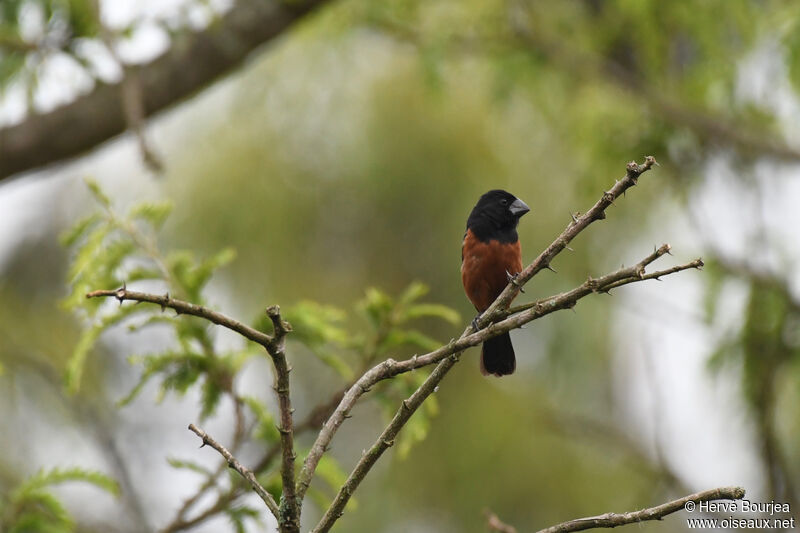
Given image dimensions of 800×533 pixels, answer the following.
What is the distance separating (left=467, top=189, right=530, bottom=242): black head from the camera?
4066 millimetres

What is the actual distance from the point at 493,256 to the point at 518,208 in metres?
0.23

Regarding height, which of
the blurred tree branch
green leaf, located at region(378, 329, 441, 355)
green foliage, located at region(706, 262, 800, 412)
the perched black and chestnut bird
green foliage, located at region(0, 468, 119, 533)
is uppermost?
the blurred tree branch

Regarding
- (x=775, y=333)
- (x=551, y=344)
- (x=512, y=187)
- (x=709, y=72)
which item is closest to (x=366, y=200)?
(x=512, y=187)

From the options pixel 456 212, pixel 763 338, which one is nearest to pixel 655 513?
pixel 763 338

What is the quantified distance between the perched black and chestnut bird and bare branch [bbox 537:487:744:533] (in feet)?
5.94

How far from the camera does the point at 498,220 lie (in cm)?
410

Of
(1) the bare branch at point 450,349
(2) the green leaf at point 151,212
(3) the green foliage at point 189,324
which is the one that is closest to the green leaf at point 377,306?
(3) the green foliage at point 189,324

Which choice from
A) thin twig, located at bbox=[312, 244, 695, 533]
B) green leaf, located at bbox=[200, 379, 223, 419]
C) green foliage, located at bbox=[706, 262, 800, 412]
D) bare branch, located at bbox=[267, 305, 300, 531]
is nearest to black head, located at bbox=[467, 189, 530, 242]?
green leaf, located at bbox=[200, 379, 223, 419]

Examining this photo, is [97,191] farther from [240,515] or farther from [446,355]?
[446,355]

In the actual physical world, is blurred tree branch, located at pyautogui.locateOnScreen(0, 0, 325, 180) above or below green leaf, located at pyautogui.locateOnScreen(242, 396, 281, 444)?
above

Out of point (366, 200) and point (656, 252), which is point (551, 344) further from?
point (656, 252)

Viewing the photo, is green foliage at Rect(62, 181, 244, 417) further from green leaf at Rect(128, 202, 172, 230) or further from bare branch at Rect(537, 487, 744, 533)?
bare branch at Rect(537, 487, 744, 533)

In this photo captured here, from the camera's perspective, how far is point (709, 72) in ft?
19.2

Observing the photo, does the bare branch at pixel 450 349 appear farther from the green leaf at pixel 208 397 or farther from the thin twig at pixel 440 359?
the green leaf at pixel 208 397
